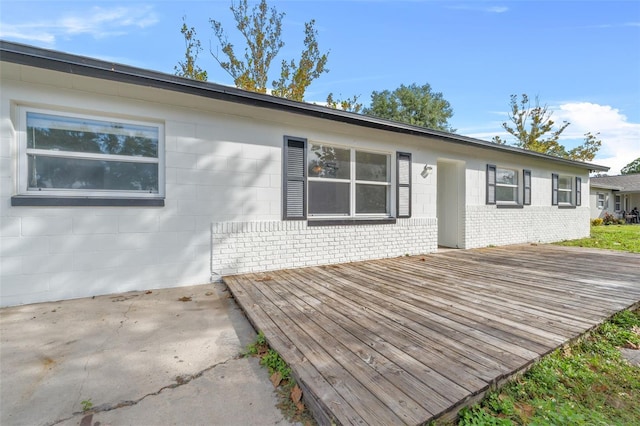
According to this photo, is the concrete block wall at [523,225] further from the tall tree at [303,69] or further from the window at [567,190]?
the tall tree at [303,69]

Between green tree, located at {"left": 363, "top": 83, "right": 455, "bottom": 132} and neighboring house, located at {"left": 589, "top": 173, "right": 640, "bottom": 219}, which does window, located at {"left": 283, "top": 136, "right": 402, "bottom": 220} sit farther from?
neighboring house, located at {"left": 589, "top": 173, "right": 640, "bottom": 219}

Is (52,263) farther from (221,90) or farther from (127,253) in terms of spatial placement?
(221,90)

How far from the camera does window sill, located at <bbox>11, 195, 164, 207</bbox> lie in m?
3.32

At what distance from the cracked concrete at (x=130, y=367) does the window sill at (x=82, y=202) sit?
1.25 m

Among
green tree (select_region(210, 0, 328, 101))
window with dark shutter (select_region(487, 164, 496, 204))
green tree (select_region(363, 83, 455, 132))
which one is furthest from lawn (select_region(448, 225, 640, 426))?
green tree (select_region(363, 83, 455, 132))

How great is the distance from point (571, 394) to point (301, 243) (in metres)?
3.98

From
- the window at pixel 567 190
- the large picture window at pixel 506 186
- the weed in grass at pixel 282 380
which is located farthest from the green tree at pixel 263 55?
the weed in grass at pixel 282 380

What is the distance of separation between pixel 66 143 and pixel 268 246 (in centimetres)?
311

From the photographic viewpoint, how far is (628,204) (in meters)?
21.8

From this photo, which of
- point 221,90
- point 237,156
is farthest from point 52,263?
point 221,90

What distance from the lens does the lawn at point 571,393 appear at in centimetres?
145

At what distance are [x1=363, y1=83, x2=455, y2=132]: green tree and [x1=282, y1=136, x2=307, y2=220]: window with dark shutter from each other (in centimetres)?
2106

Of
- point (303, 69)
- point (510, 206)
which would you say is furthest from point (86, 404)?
point (303, 69)

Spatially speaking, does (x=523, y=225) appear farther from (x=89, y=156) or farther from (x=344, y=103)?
(x=89, y=156)
